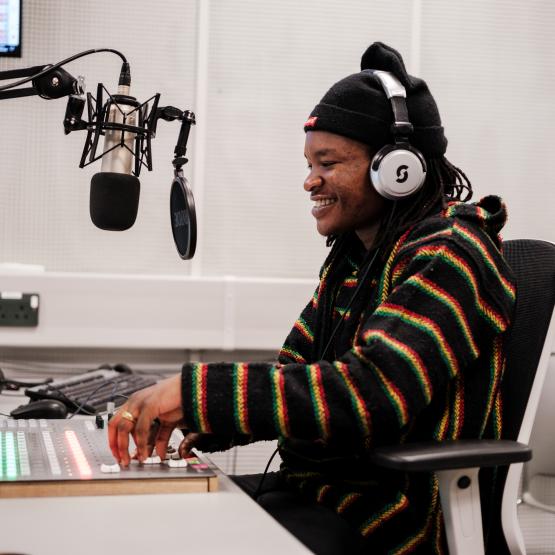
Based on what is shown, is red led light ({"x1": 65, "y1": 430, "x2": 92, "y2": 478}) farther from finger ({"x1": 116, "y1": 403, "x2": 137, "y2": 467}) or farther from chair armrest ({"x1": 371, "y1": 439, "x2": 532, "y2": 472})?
chair armrest ({"x1": 371, "y1": 439, "x2": 532, "y2": 472})

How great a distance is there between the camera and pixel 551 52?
2557mm

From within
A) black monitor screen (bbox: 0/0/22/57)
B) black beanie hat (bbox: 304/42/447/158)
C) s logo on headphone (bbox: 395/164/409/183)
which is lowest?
s logo on headphone (bbox: 395/164/409/183)

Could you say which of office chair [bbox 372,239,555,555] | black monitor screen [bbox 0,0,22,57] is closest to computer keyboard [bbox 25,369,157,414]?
office chair [bbox 372,239,555,555]

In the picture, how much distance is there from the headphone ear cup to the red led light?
2.04ft

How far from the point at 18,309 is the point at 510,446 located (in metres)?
1.63

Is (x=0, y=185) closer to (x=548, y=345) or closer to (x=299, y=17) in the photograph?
(x=299, y=17)

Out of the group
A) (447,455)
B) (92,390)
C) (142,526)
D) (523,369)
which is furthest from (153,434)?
(92,390)

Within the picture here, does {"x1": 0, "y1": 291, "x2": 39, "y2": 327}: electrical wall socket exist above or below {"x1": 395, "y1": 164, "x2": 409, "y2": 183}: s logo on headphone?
below

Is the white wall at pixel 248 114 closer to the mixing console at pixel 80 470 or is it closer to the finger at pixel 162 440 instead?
the mixing console at pixel 80 470

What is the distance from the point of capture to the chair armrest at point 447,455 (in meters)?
0.93

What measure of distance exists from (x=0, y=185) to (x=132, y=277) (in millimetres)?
510

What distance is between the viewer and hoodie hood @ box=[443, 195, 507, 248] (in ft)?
3.80

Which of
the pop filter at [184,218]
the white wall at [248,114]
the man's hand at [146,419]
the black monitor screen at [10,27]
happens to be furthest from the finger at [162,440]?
the black monitor screen at [10,27]

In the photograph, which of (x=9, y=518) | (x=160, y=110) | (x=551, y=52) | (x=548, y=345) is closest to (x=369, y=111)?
(x=160, y=110)
